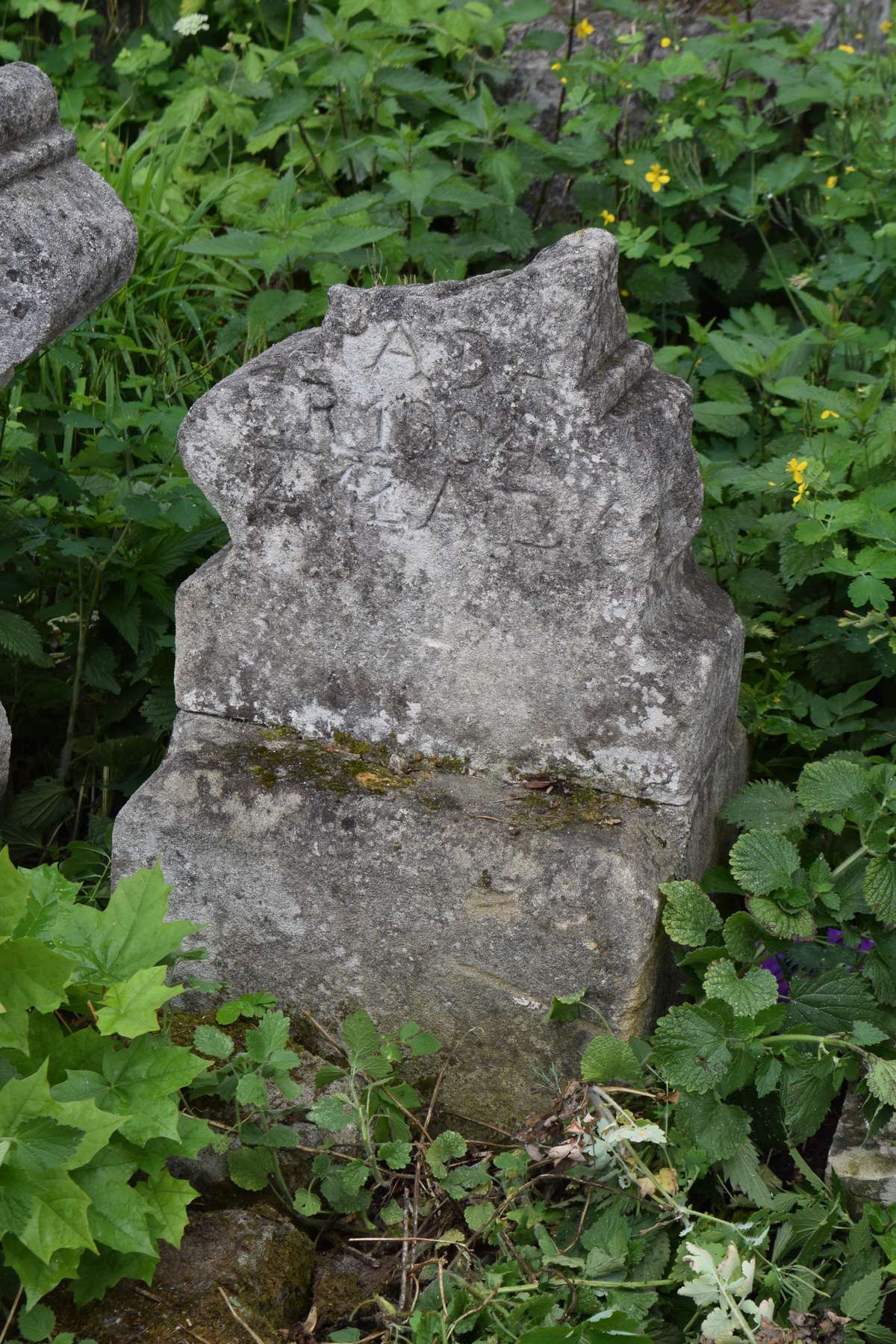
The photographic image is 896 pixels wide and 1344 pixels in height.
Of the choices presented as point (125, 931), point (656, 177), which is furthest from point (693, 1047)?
point (656, 177)

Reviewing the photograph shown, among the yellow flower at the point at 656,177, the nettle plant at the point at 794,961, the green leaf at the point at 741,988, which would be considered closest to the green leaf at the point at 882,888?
the nettle plant at the point at 794,961

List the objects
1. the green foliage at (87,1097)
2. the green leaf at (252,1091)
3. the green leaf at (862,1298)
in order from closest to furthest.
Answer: the green foliage at (87,1097) < the green leaf at (862,1298) < the green leaf at (252,1091)

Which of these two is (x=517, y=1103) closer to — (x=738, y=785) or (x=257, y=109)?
(x=738, y=785)

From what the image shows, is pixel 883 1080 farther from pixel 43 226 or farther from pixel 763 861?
pixel 43 226

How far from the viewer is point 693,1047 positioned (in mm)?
2172

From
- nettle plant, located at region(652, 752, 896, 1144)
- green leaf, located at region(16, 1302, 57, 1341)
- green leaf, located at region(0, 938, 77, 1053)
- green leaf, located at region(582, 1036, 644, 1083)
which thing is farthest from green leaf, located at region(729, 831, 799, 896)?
green leaf, located at region(16, 1302, 57, 1341)

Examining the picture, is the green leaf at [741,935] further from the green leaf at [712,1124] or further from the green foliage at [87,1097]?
the green foliage at [87,1097]

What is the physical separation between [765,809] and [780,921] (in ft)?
0.92

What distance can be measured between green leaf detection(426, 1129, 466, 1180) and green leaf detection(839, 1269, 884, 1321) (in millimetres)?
580

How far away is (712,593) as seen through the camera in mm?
2633

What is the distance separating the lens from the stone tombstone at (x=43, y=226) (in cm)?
240

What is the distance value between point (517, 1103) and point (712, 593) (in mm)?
947

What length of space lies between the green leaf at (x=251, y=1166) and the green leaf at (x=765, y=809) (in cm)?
96

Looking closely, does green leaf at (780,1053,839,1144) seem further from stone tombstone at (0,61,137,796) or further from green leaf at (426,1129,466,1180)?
stone tombstone at (0,61,137,796)
